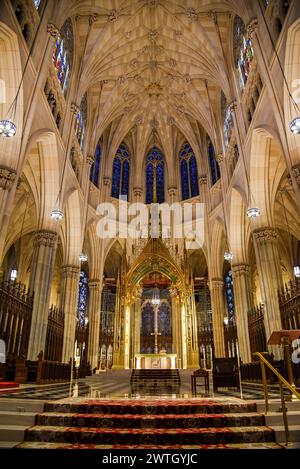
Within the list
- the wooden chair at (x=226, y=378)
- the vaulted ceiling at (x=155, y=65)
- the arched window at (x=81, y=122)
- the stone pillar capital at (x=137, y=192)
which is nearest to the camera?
the wooden chair at (x=226, y=378)

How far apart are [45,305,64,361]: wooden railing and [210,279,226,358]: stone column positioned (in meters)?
10.3

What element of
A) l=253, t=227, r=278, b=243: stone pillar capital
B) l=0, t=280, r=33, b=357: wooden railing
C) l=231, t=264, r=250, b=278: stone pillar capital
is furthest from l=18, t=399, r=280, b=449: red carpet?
l=231, t=264, r=250, b=278: stone pillar capital

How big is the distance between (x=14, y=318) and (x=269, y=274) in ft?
36.1

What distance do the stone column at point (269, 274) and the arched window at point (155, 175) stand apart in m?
14.7

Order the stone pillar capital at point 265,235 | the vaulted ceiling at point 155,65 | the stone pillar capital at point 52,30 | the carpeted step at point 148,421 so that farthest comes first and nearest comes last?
the vaulted ceiling at point 155,65
the stone pillar capital at point 265,235
the stone pillar capital at point 52,30
the carpeted step at point 148,421

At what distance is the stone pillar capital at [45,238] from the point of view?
15078 mm

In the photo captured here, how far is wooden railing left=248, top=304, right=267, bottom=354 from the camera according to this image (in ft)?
50.3

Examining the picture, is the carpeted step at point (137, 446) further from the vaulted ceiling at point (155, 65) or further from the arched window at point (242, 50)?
the vaulted ceiling at point (155, 65)

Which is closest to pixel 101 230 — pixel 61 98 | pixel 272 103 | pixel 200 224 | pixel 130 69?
pixel 200 224

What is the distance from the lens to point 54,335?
631 inches

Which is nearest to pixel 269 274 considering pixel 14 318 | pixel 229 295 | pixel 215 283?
pixel 215 283

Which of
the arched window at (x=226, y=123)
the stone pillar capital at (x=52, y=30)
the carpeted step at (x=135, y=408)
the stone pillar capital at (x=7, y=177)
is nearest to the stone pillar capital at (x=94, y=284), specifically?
the arched window at (x=226, y=123)

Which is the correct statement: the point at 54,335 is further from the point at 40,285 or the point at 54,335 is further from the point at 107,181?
the point at 107,181

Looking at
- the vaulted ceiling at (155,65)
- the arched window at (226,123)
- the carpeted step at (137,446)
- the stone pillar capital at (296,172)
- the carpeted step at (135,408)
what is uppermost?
the vaulted ceiling at (155,65)
